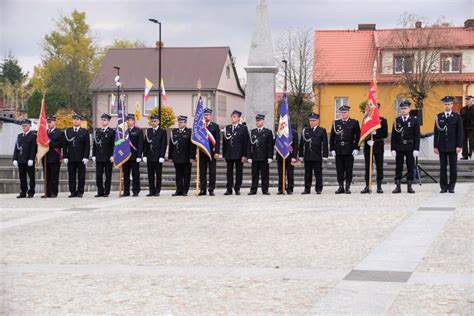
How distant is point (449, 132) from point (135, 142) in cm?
656

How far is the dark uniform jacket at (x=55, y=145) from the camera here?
16688 millimetres

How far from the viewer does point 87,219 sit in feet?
38.7

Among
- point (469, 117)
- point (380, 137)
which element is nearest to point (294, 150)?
point (380, 137)

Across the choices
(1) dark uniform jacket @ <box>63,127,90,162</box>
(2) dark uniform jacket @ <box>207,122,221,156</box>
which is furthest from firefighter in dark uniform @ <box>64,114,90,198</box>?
(2) dark uniform jacket @ <box>207,122,221,156</box>

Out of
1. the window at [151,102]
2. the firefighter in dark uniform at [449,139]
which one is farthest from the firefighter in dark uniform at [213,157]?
the window at [151,102]

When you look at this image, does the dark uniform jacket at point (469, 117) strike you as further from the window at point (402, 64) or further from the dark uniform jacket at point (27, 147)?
the window at point (402, 64)

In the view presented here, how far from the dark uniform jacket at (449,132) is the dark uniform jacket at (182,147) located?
16.8 ft

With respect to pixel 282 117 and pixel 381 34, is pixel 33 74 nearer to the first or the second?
pixel 381 34

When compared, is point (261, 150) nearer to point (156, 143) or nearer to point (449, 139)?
point (156, 143)

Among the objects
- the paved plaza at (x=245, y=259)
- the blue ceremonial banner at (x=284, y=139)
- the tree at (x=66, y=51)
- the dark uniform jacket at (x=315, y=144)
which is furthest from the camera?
the tree at (x=66, y=51)

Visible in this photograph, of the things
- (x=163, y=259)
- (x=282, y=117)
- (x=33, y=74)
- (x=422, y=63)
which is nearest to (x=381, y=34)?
(x=422, y=63)

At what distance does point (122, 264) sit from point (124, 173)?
30.0 ft

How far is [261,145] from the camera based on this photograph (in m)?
15.8

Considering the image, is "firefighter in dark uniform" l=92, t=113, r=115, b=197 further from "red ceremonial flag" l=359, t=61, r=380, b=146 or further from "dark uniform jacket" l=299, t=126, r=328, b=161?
"red ceremonial flag" l=359, t=61, r=380, b=146
